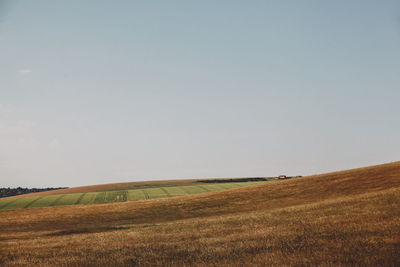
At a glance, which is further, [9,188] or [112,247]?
[9,188]

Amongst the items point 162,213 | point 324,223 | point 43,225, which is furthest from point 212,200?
point 324,223

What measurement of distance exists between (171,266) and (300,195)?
31495 millimetres

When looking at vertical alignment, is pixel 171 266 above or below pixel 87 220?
above

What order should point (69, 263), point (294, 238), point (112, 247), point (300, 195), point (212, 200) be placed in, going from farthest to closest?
point (212, 200) → point (300, 195) → point (112, 247) → point (294, 238) → point (69, 263)

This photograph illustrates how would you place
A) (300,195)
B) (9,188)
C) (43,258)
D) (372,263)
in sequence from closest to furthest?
(372,263) → (43,258) → (300,195) → (9,188)

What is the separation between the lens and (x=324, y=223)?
622 inches

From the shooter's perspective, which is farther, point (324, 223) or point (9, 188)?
point (9, 188)

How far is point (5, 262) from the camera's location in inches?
531

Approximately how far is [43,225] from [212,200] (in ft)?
74.8

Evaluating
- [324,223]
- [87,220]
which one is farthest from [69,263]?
[87,220]

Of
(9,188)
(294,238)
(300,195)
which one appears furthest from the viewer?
(9,188)

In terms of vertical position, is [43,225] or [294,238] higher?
[294,238]

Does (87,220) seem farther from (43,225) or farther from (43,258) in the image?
(43,258)

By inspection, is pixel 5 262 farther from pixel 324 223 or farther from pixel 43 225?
pixel 43 225
